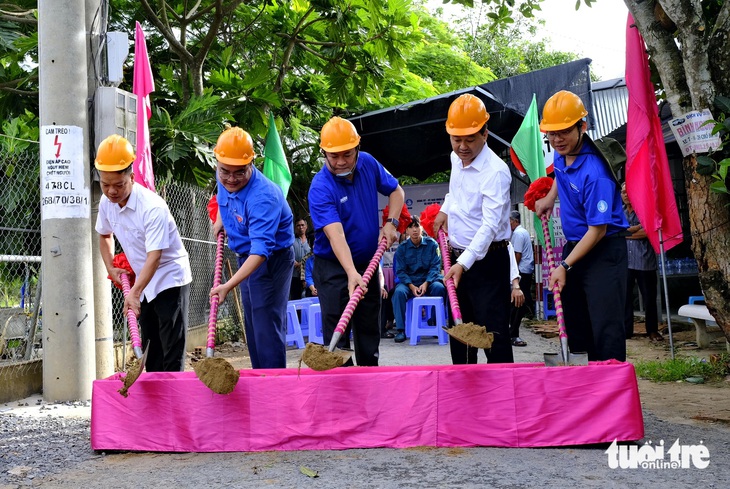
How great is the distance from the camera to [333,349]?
4.73 m

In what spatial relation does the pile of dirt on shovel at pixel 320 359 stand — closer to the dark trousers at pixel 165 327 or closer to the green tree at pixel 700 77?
the dark trousers at pixel 165 327

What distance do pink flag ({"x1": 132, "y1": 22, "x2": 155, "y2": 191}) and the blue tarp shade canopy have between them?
17.9 ft

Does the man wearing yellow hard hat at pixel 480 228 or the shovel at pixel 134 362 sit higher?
the man wearing yellow hard hat at pixel 480 228

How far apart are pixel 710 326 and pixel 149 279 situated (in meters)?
7.11

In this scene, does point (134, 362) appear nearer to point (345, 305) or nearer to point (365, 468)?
point (345, 305)

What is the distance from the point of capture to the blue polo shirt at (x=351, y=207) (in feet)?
17.3

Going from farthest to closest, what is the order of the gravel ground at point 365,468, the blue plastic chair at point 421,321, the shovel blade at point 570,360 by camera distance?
the blue plastic chair at point 421,321 < the shovel blade at point 570,360 < the gravel ground at point 365,468

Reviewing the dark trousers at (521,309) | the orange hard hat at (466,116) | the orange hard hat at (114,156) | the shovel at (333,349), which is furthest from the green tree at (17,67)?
the dark trousers at (521,309)

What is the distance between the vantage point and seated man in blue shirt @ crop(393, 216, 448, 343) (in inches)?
459

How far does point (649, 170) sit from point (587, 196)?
2.87 metres

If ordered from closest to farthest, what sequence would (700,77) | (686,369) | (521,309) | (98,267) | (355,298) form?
1. (355,298)
2. (700,77)
3. (98,267)
4. (686,369)
5. (521,309)

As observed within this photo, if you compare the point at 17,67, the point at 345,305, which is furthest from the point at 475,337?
the point at 17,67

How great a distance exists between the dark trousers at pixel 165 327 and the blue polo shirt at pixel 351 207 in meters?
1.01

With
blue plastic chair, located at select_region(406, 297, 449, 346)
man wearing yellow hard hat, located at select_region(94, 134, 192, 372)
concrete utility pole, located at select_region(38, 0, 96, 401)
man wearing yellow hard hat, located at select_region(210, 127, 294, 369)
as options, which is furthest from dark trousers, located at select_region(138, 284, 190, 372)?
blue plastic chair, located at select_region(406, 297, 449, 346)
